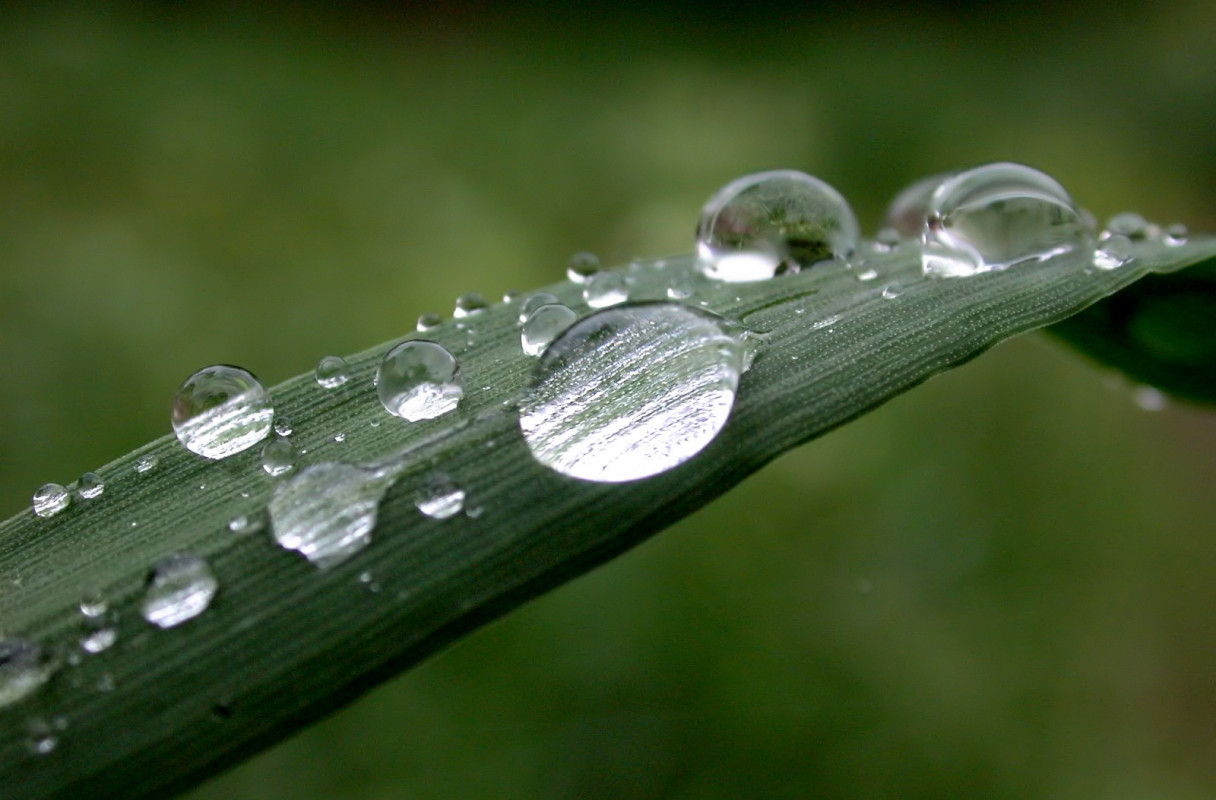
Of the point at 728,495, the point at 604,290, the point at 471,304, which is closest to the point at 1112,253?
the point at 604,290

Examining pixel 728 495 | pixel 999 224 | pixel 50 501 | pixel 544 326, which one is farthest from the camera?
pixel 728 495

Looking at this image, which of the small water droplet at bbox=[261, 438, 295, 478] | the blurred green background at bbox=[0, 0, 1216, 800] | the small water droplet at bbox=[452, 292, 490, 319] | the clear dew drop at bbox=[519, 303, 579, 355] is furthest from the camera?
the blurred green background at bbox=[0, 0, 1216, 800]

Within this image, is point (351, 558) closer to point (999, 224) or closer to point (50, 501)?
point (50, 501)

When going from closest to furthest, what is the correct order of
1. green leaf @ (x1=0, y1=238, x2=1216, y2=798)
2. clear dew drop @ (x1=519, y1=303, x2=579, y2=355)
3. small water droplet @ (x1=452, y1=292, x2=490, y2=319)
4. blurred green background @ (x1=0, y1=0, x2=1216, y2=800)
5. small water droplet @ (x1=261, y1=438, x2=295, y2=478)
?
green leaf @ (x1=0, y1=238, x2=1216, y2=798) → small water droplet @ (x1=261, y1=438, x2=295, y2=478) → clear dew drop @ (x1=519, y1=303, x2=579, y2=355) → small water droplet @ (x1=452, y1=292, x2=490, y2=319) → blurred green background @ (x1=0, y1=0, x2=1216, y2=800)

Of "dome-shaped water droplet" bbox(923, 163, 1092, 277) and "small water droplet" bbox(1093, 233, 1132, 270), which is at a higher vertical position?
"dome-shaped water droplet" bbox(923, 163, 1092, 277)

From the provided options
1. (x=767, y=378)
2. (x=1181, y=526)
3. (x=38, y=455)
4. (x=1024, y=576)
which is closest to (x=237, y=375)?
(x=767, y=378)

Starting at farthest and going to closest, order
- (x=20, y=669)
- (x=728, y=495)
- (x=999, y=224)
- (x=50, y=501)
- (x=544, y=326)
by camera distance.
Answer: (x=728, y=495) → (x=999, y=224) → (x=544, y=326) → (x=50, y=501) → (x=20, y=669)

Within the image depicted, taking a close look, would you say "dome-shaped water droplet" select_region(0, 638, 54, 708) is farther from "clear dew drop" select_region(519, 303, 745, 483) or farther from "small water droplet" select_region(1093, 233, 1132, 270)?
"small water droplet" select_region(1093, 233, 1132, 270)

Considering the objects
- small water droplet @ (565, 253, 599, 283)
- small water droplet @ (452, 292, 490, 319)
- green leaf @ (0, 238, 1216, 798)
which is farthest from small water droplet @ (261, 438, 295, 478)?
small water droplet @ (565, 253, 599, 283)
